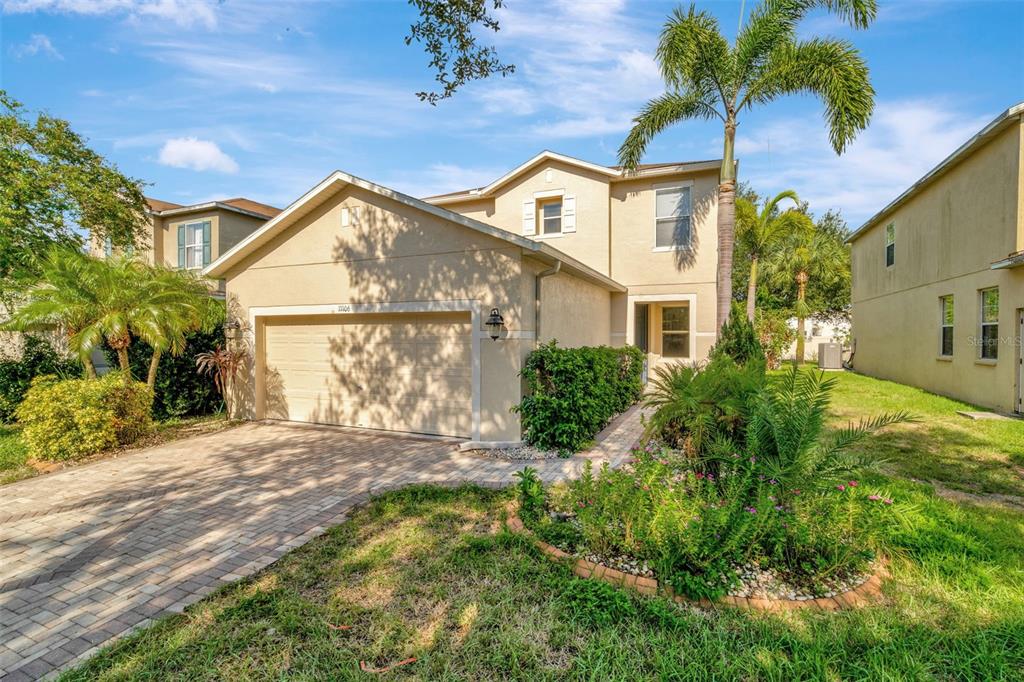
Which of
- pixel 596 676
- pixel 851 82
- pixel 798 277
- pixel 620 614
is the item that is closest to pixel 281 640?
pixel 596 676

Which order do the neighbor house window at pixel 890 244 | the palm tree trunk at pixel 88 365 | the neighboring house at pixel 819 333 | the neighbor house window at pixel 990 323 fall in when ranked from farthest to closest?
the neighboring house at pixel 819 333 → the neighbor house window at pixel 890 244 → the neighbor house window at pixel 990 323 → the palm tree trunk at pixel 88 365

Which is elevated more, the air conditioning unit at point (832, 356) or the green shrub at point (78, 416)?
the air conditioning unit at point (832, 356)

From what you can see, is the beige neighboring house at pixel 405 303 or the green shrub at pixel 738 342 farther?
the green shrub at pixel 738 342

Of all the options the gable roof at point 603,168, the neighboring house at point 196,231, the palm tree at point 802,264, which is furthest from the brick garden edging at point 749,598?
the palm tree at point 802,264

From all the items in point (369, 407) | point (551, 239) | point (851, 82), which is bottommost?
point (369, 407)

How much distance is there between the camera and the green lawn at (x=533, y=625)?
8.73 ft

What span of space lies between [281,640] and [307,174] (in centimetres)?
1196

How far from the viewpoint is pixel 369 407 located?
360 inches

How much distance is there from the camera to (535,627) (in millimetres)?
3018

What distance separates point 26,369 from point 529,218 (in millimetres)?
11981

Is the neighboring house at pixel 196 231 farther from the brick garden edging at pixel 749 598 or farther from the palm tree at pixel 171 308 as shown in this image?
the brick garden edging at pixel 749 598

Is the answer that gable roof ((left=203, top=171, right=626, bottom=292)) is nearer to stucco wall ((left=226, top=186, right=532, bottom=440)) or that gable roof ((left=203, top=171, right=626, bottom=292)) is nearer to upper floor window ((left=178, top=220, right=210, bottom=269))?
stucco wall ((left=226, top=186, right=532, bottom=440))

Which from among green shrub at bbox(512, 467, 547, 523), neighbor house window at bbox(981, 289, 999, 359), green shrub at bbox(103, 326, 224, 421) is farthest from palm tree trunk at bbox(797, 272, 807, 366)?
green shrub at bbox(103, 326, 224, 421)

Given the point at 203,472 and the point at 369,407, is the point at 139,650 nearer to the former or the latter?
the point at 203,472
